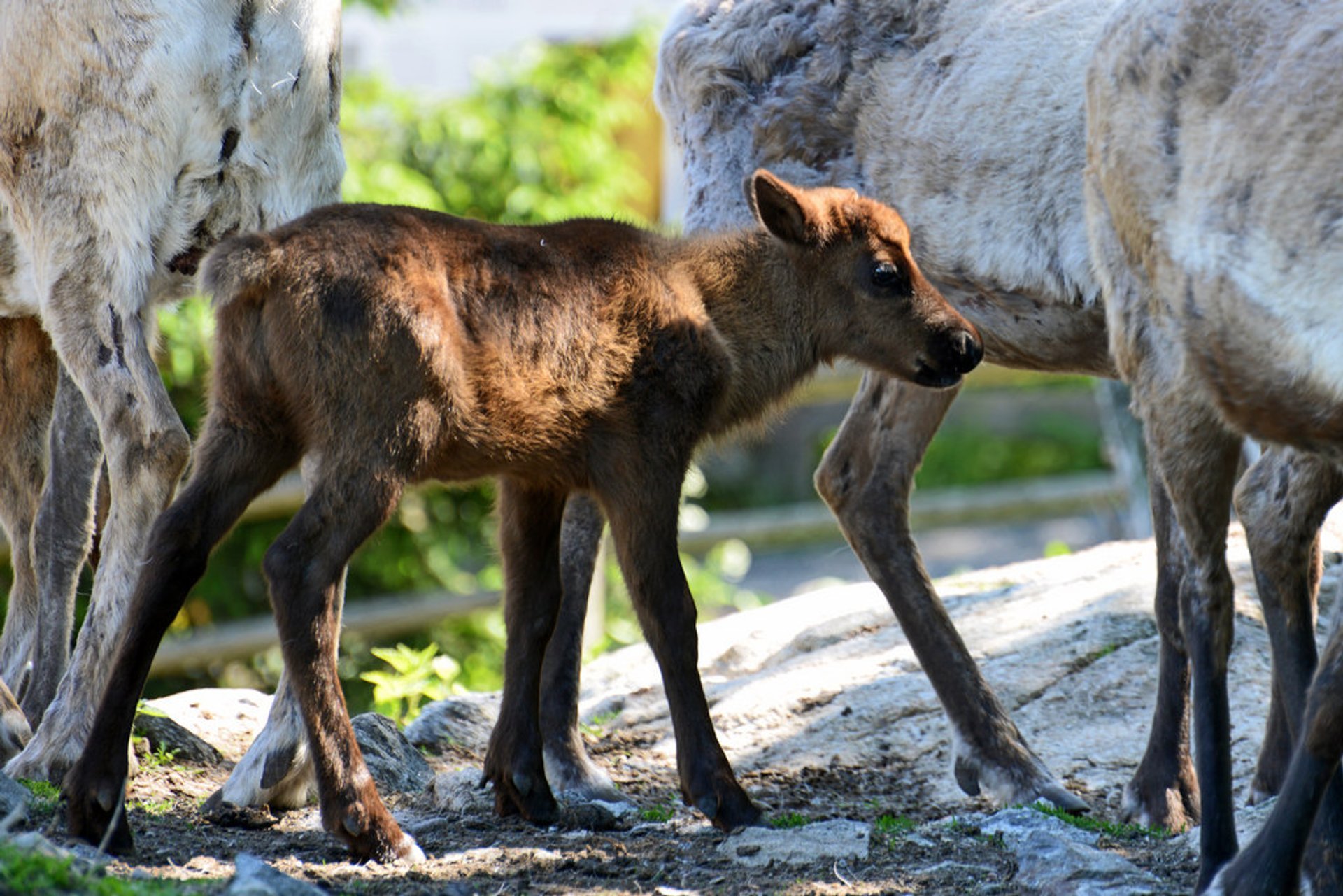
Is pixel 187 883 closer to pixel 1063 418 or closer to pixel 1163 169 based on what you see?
pixel 1163 169

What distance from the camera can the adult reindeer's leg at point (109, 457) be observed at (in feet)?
15.1

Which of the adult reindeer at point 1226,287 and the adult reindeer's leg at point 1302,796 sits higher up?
the adult reindeer at point 1226,287

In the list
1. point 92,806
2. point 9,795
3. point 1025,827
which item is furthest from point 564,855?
point 9,795

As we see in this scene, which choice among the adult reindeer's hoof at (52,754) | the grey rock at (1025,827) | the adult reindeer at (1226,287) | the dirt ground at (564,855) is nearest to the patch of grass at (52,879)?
the dirt ground at (564,855)

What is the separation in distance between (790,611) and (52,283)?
370 centimetres

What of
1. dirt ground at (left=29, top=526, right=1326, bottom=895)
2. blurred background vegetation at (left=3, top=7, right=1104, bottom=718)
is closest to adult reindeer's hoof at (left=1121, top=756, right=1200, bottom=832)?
dirt ground at (left=29, top=526, right=1326, bottom=895)

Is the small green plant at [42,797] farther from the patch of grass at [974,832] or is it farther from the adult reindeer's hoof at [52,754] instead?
the patch of grass at [974,832]

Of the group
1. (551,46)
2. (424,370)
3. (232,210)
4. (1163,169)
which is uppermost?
(551,46)

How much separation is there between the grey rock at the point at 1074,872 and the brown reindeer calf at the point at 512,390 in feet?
2.33

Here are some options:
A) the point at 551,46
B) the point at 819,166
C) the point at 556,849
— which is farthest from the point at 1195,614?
the point at 551,46

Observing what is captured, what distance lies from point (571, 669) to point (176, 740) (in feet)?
4.15

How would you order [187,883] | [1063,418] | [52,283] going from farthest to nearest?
[1063,418]
[52,283]
[187,883]

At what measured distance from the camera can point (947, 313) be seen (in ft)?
15.8

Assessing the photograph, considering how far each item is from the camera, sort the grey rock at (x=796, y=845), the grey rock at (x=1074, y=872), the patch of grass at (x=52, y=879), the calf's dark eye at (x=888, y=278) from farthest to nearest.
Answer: the calf's dark eye at (x=888, y=278)
the grey rock at (x=796, y=845)
the grey rock at (x=1074, y=872)
the patch of grass at (x=52, y=879)
